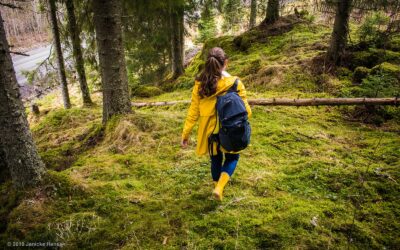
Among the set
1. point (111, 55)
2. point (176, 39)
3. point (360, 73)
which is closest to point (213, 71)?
point (111, 55)

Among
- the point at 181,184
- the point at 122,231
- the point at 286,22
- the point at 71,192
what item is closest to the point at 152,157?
the point at 181,184

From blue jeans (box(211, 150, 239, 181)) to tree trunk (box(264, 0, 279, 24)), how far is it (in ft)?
32.3

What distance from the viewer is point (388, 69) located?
670cm

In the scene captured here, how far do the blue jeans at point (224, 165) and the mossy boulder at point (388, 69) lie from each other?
516 centimetres

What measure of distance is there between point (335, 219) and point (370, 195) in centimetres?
80

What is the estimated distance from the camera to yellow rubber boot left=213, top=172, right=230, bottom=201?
3.47 metres

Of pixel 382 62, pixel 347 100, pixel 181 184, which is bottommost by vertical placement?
pixel 181 184

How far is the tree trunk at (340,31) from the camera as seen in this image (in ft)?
23.8

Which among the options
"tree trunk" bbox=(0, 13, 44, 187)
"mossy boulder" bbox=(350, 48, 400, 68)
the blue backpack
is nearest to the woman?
the blue backpack

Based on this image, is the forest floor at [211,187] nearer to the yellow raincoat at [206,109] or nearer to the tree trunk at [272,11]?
the yellow raincoat at [206,109]

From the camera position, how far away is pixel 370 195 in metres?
3.64

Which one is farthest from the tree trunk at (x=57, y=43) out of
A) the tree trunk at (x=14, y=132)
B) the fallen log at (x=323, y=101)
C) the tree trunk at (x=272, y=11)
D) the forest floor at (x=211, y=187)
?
the tree trunk at (x=272, y=11)

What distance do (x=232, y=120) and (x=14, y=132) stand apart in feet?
8.92

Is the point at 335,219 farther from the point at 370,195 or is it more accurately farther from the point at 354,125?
the point at 354,125
